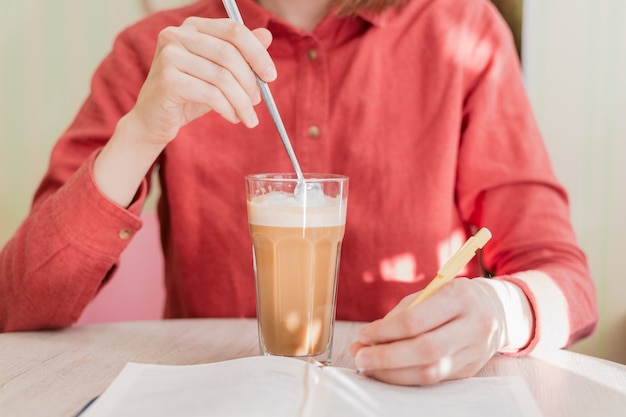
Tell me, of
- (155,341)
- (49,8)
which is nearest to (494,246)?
(155,341)

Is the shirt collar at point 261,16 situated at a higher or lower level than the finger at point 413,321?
higher

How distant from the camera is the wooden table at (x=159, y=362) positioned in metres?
0.64

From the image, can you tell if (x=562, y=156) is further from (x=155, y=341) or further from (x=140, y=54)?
(x=155, y=341)

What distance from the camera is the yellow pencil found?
66 cm

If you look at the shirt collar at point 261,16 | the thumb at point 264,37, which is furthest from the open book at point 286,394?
the shirt collar at point 261,16

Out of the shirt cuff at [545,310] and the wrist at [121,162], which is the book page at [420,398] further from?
the wrist at [121,162]

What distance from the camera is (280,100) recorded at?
1.17 meters

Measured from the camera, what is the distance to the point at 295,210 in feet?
2.45

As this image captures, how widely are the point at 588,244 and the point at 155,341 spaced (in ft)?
3.66

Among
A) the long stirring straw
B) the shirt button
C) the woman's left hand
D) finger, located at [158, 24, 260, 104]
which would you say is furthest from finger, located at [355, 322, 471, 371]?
the shirt button

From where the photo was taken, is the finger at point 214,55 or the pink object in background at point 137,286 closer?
the finger at point 214,55

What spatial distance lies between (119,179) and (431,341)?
50cm

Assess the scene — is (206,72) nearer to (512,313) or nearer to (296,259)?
(296,259)

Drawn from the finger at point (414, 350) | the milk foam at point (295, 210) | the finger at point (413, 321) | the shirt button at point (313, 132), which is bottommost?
the finger at point (414, 350)
